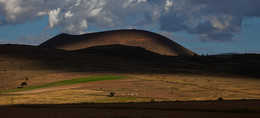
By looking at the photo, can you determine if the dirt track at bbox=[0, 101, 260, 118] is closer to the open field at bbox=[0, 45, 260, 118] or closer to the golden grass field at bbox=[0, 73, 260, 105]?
the open field at bbox=[0, 45, 260, 118]

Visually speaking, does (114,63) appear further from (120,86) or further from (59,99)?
(59,99)

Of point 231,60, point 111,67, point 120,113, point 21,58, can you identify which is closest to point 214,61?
point 231,60

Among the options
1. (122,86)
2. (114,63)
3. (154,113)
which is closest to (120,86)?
(122,86)

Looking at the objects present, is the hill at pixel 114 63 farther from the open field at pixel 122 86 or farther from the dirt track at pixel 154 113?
the dirt track at pixel 154 113

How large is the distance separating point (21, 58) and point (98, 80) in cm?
5010

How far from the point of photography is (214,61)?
134 m

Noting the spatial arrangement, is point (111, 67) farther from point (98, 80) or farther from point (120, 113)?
point (120, 113)

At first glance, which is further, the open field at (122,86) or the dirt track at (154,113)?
the open field at (122,86)

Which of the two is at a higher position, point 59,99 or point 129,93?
point 129,93

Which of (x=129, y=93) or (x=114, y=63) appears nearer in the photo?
(x=129, y=93)

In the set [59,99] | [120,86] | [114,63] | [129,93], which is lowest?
[59,99]

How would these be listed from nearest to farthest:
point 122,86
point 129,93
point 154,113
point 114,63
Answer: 1. point 154,113
2. point 129,93
3. point 122,86
4. point 114,63

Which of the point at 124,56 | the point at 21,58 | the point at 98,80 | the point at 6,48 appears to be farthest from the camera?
the point at 124,56

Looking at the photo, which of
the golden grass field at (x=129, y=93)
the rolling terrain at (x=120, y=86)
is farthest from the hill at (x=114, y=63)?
the golden grass field at (x=129, y=93)
